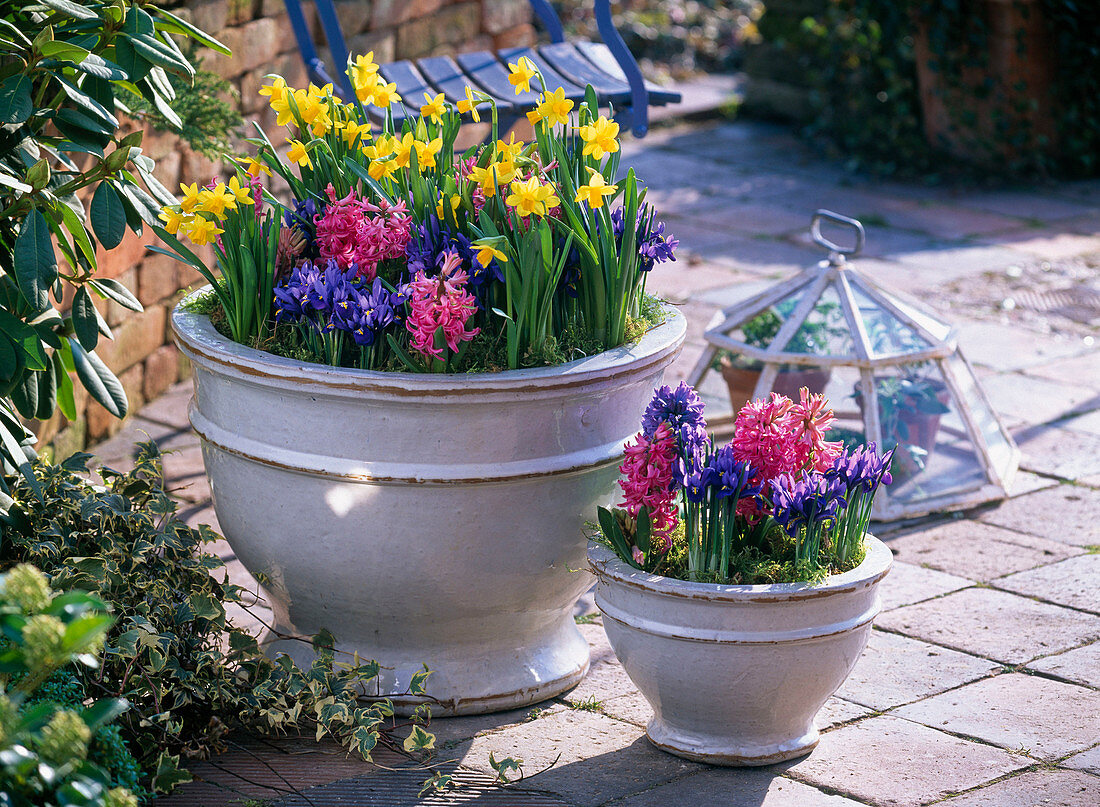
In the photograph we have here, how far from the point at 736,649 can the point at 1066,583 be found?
1.23m

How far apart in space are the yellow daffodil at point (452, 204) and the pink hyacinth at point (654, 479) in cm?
50

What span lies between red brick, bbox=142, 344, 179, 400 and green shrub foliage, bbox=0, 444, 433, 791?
1.53 metres

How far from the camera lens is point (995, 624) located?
267 centimetres

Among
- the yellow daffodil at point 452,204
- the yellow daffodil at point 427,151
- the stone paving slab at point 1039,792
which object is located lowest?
the stone paving slab at point 1039,792

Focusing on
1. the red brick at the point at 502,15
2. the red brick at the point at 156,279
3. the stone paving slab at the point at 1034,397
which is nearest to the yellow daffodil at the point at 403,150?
the red brick at the point at 156,279

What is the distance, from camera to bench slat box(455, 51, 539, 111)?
346 centimetres

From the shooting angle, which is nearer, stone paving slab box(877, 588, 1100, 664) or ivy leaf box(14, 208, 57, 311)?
ivy leaf box(14, 208, 57, 311)

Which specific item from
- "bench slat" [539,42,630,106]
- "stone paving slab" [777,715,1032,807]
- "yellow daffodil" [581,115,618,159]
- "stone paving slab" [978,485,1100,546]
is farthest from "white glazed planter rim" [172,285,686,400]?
"bench slat" [539,42,630,106]

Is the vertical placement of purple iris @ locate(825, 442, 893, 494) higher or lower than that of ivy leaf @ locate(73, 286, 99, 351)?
lower

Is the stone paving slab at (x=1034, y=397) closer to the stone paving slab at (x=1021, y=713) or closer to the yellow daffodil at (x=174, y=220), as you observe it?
the stone paving slab at (x=1021, y=713)

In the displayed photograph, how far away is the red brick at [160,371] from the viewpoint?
12.4 feet

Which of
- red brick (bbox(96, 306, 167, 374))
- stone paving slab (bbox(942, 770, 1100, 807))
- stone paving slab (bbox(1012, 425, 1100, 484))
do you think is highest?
red brick (bbox(96, 306, 167, 374))

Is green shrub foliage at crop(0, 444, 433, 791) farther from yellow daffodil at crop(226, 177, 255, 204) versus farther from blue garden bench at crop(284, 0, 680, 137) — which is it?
blue garden bench at crop(284, 0, 680, 137)

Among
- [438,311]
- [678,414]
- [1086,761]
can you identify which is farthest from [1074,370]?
[438,311]
